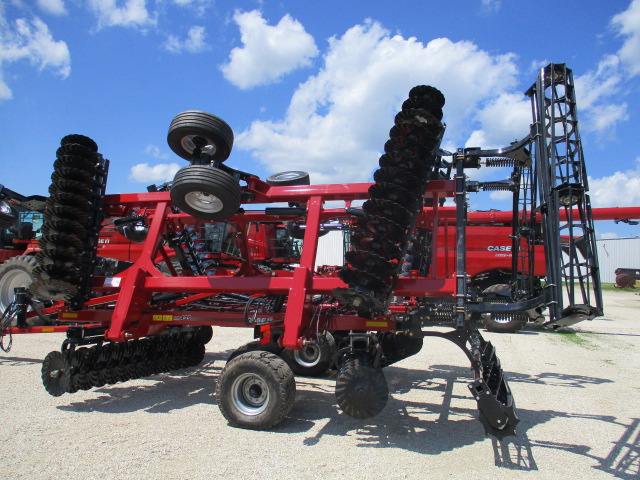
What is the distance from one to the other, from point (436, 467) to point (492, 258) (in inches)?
365

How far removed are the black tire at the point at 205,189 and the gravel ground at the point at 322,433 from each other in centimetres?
202

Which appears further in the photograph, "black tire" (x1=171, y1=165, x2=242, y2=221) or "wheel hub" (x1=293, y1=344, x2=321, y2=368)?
"wheel hub" (x1=293, y1=344, x2=321, y2=368)

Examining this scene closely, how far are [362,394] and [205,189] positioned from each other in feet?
7.23

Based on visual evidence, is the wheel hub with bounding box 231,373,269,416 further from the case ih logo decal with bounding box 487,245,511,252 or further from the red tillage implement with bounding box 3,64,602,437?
the case ih logo decal with bounding box 487,245,511,252

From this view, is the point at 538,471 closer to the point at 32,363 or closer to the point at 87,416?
the point at 87,416

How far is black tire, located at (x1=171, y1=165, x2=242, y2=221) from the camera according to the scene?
4.12 metres

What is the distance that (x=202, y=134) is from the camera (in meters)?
4.42

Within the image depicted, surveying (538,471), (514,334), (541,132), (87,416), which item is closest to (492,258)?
(514,334)

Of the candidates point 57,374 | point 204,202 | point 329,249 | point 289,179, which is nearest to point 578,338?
point 289,179

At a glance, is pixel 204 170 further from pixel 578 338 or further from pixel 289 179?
pixel 578 338

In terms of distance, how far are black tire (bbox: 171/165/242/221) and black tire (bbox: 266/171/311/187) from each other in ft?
2.60

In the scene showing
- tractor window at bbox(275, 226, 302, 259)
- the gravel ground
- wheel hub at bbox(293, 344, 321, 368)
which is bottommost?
the gravel ground

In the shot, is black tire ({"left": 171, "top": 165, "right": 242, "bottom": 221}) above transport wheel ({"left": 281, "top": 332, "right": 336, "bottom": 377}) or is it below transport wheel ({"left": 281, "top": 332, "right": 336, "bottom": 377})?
above

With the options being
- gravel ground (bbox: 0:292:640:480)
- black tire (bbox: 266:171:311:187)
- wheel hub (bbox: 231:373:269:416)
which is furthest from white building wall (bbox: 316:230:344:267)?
wheel hub (bbox: 231:373:269:416)
